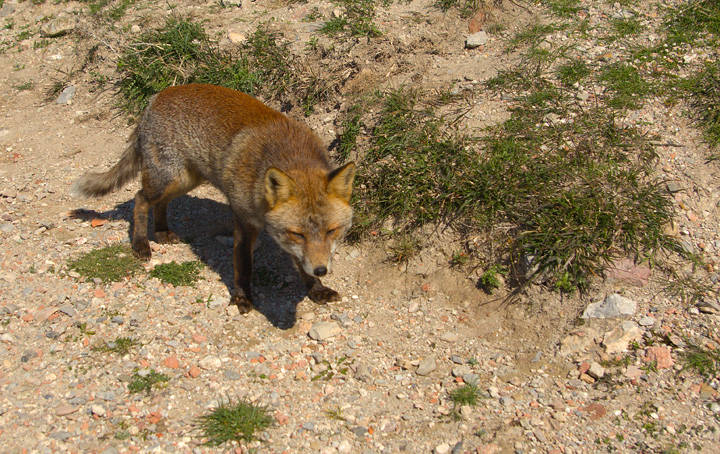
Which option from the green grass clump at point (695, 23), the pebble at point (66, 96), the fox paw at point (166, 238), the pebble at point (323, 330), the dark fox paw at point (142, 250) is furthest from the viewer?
the pebble at point (66, 96)

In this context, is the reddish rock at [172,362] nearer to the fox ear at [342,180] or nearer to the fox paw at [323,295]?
the fox paw at [323,295]

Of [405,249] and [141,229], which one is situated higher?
[405,249]

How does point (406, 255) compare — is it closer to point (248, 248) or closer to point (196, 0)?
point (248, 248)

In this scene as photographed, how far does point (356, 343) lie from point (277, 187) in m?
1.47

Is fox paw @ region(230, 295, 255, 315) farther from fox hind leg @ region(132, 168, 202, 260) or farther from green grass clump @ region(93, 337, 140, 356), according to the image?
fox hind leg @ region(132, 168, 202, 260)

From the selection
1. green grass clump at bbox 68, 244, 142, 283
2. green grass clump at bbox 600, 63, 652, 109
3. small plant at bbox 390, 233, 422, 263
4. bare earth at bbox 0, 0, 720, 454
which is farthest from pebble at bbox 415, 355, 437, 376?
green grass clump at bbox 600, 63, 652, 109

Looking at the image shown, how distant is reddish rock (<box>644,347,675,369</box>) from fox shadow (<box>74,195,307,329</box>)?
113 inches

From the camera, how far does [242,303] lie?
185 inches

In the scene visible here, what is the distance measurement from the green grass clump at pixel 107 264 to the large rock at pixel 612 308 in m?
4.13

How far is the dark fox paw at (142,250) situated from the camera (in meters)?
5.17

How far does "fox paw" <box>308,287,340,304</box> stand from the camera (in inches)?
188

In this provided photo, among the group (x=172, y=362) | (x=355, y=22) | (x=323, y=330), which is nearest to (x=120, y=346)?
(x=172, y=362)

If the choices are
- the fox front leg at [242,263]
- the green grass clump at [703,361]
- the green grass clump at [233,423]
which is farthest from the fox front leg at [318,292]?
the green grass clump at [703,361]

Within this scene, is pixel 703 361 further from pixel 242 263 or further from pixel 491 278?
pixel 242 263
